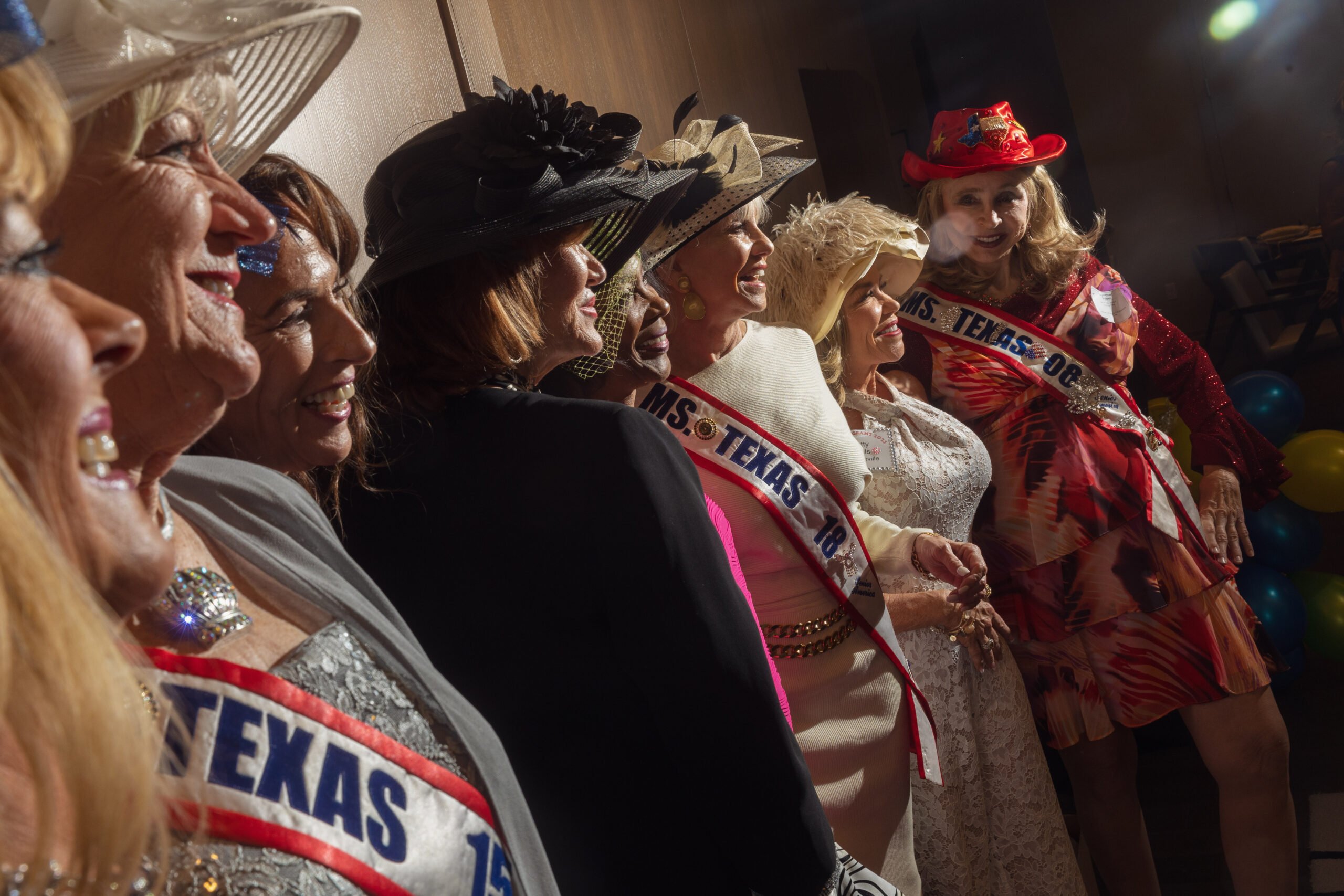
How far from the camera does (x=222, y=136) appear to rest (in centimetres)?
70

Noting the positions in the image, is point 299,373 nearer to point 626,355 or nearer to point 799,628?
point 626,355

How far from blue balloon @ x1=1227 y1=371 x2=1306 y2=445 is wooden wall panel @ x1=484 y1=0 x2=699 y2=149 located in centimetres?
212

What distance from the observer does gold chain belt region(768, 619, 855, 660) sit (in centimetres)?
156

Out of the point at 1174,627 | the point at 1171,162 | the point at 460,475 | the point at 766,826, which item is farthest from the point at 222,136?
the point at 1171,162

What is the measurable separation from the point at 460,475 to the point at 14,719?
2.00 ft

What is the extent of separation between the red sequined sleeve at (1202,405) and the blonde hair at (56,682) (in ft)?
8.00

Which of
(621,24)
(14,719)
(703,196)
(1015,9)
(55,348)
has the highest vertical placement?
(1015,9)

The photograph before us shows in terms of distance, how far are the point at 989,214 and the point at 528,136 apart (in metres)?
1.49

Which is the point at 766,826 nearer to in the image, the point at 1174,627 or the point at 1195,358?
the point at 1174,627

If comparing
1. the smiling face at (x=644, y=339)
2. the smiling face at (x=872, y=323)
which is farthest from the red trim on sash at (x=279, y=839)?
the smiling face at (x=872, y=323)

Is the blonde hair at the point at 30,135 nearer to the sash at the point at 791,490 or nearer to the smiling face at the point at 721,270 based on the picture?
the sash at the point at 791,490

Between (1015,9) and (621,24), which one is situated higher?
(1015,9)

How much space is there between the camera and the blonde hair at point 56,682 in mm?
336

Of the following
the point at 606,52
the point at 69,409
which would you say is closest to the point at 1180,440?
the point at 606,52
